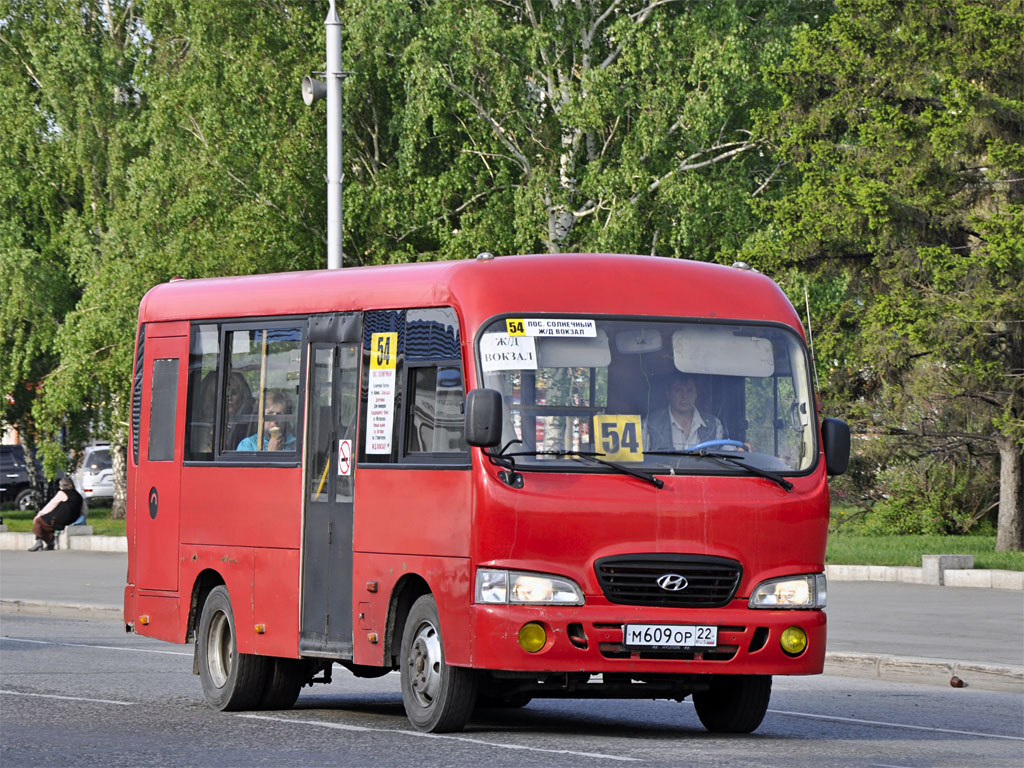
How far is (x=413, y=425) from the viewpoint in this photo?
11.9 metres

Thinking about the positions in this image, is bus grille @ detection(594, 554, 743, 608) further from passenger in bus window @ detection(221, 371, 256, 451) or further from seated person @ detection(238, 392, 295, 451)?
passenger in bus window @ detection(221, 371, 256, 451)

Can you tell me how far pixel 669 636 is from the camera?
36.0 ft

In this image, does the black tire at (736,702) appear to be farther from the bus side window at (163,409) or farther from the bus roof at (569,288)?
the bus side window at (163,409)

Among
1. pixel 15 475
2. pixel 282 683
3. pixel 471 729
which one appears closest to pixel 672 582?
pixel 471 729

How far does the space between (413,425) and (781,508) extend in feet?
7.16

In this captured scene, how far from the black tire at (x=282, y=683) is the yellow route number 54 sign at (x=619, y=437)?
10.9ft

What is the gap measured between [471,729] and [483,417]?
209 centimetres

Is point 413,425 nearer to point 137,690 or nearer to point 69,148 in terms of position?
point 137,690

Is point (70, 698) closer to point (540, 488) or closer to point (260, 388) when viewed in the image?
point (260, 388)

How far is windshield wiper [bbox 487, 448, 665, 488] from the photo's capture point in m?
11.1

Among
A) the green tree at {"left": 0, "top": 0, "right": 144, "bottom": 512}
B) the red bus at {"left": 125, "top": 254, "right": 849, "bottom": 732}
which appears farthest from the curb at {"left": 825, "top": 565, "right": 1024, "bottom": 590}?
the green tree at {"left": 0, "top": 0, "right": 144, "bottom": 512}

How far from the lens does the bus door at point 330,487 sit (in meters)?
12.4

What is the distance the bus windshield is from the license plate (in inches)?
34.2

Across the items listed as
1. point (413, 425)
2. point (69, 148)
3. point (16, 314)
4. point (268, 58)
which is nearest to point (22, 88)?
point (69, 148)
